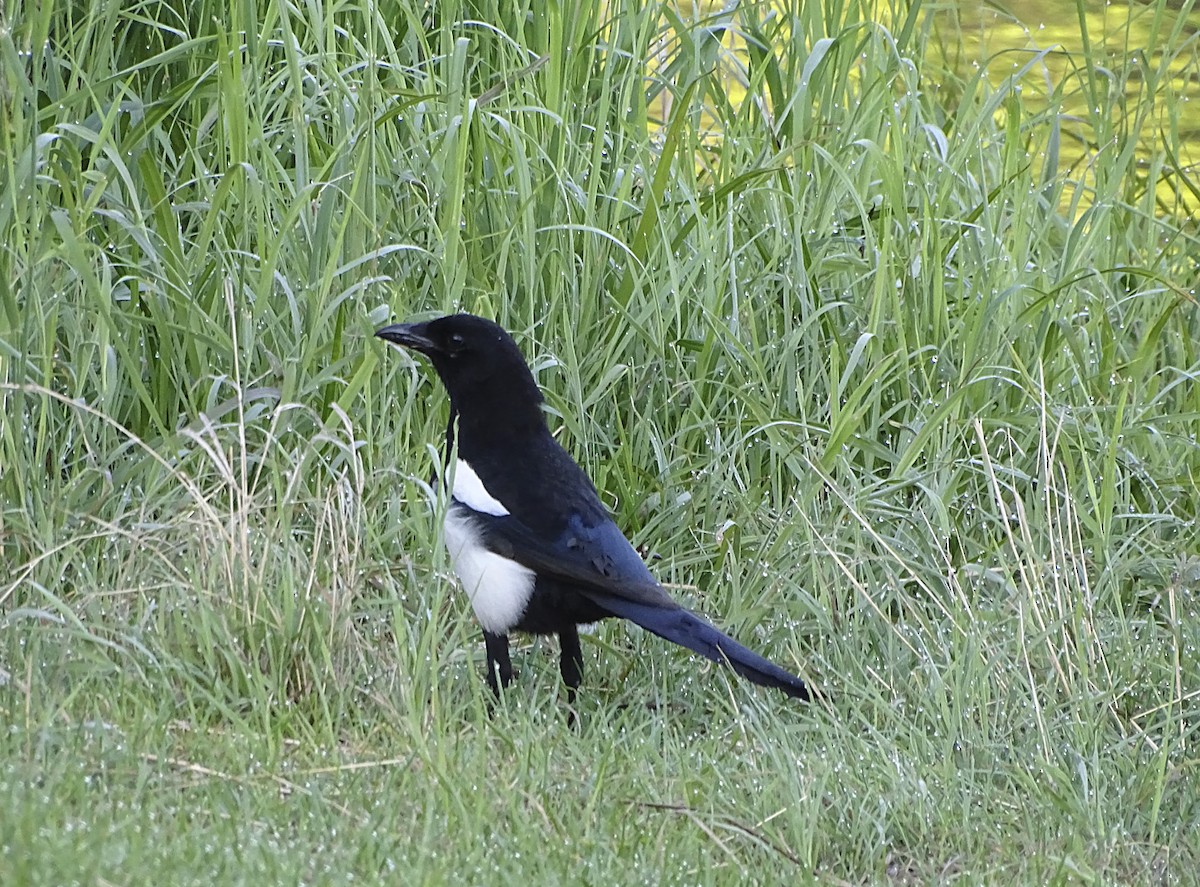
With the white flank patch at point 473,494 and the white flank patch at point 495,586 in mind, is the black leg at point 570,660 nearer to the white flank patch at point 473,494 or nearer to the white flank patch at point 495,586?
the white flank patch at point 495,586

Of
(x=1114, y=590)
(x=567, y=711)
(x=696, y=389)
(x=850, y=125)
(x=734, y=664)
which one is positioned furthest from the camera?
(x=850, y=125)

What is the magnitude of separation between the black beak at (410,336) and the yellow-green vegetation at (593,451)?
0.20ft

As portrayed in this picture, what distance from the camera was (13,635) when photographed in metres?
2.75

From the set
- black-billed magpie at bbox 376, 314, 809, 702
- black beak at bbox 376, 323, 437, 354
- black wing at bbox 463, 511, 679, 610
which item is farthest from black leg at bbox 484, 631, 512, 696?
black beak at bbox 376, 323, 437, 354

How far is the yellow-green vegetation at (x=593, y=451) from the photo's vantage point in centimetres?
250

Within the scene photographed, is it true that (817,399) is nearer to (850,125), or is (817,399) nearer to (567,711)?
(850,125)

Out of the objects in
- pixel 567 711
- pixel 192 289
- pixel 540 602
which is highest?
pixel 192 289

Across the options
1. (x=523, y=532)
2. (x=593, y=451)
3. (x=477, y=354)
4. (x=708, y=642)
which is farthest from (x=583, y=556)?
(x=593, y=451)

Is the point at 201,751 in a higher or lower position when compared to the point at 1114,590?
higher

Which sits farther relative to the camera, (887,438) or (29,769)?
(887,438)

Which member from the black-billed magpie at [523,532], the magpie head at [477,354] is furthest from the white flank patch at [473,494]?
the magpie head at [477,354]

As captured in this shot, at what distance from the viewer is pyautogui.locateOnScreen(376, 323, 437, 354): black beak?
10.8 ft

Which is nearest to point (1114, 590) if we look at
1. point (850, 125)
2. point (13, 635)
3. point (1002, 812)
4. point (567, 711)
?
point (1002, 812)

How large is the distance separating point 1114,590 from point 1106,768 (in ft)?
2.25
